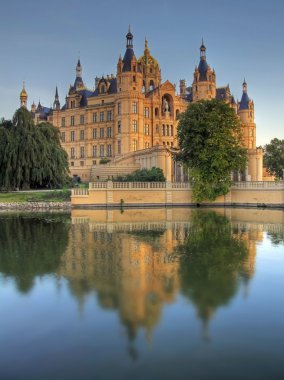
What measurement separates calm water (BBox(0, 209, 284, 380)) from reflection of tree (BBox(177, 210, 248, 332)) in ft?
0.10

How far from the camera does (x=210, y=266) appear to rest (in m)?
11.5

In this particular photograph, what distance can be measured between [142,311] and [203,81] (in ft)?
197

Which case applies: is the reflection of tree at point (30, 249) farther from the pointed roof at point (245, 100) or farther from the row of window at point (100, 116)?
the pointed roof at point (245, 100)

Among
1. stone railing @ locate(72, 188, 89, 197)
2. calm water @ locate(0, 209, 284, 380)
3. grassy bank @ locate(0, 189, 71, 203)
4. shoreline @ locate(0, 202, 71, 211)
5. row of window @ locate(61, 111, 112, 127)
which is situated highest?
row of window @ locate(61, 111, 112, 127)

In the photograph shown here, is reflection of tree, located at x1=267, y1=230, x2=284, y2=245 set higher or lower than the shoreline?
lower

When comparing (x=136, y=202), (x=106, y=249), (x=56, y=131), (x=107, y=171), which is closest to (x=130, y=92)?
(x=107, y=171)

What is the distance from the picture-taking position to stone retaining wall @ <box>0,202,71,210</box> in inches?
1359

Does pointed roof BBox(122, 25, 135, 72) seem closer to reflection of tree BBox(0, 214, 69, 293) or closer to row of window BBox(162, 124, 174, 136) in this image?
row of window BBox(162, 124, 174, 136)

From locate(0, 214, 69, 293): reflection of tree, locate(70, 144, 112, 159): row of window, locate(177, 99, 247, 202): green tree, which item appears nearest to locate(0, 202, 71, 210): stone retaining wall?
locate(177, 99, 247, 202): green tree

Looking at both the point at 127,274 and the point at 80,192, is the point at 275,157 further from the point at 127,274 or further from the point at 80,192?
the point at 127,274

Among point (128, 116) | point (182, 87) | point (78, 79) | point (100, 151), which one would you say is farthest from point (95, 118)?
point (182, 87)

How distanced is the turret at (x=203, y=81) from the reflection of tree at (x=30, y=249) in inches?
1839

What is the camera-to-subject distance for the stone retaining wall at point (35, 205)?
34.5 meters

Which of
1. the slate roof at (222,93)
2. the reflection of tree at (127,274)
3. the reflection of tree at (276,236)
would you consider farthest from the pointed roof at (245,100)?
the reflection of tree at (127,274)
